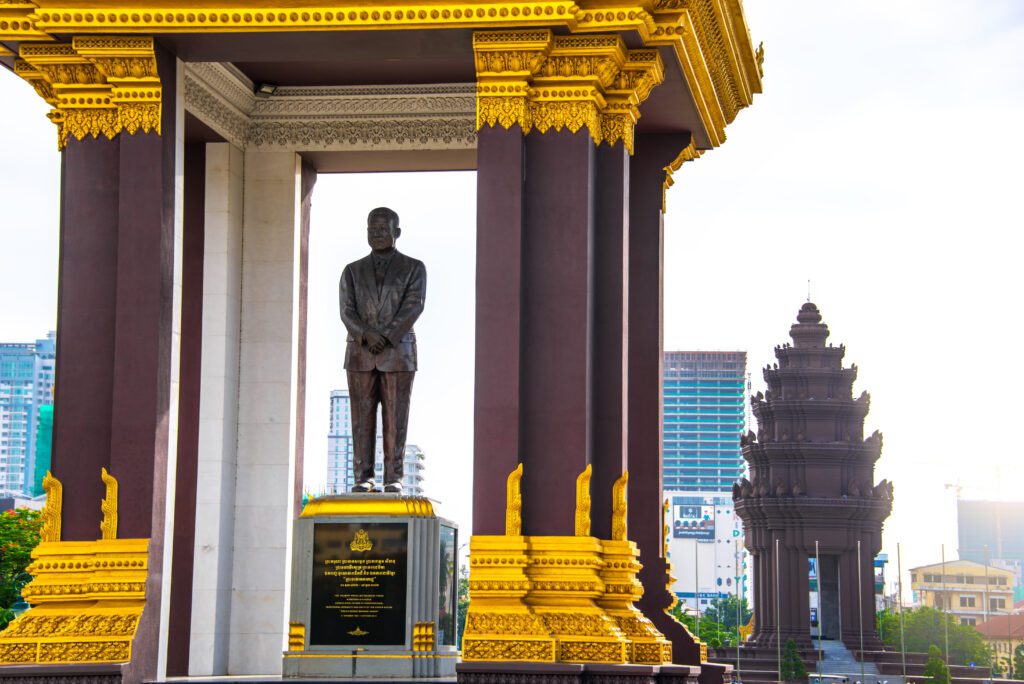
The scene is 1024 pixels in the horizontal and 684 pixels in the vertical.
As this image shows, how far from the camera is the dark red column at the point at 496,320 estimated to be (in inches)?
680

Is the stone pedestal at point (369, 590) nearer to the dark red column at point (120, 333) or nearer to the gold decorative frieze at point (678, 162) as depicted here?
the dark red column at point (120, 333)

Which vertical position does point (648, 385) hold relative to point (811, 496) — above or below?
below

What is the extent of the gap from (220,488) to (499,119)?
6.37 meters

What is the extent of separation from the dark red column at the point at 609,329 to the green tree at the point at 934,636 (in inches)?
3262

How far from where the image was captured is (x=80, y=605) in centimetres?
1733

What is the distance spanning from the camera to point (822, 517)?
85.4 m

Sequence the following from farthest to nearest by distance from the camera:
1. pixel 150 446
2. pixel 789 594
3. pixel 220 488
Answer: pixel 789 594
pixel 220 488
pixel 150 446

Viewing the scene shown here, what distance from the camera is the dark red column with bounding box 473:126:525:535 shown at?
56.6ft

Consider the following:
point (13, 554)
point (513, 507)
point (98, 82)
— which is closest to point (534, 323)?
point (513, 507)

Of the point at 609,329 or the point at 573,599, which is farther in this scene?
the point at 609,329

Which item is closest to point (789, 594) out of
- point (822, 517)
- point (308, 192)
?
point (822, 517)

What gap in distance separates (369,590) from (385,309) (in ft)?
10.3

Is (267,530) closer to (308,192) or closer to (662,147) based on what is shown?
(308,192)

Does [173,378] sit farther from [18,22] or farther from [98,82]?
[18,22]
